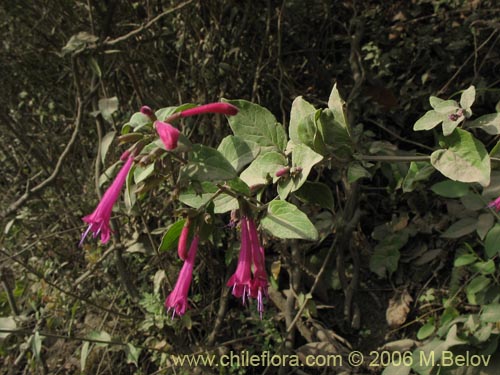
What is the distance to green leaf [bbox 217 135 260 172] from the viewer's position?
2.56ft

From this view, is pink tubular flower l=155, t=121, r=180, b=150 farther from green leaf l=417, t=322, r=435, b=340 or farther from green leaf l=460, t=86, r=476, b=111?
green leaf l=417, t=322, r=435, b=340

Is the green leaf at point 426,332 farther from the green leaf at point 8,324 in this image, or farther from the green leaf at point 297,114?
the green leaf at point 8,324

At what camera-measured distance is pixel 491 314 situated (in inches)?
56.9

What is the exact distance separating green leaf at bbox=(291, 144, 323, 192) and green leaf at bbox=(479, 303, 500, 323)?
96cm

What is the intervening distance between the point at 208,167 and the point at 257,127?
21 cm

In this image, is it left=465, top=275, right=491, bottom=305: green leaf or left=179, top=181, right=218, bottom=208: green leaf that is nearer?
left=179, top=181, right=218, bottom=208: green leaf

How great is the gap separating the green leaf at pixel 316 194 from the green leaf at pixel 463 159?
204mm

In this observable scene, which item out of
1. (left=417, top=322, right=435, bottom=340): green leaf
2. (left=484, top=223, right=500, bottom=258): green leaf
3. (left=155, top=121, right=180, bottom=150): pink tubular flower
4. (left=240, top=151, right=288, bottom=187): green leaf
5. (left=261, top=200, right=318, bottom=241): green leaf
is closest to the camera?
(left=155, top=121, right=180, bottom=150): pink tubular flower

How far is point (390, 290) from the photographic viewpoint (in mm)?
1988

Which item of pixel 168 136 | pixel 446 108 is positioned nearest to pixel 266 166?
pixel 168 136

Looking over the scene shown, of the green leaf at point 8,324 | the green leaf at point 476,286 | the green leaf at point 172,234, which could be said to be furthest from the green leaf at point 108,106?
the green leaf at point 476,286

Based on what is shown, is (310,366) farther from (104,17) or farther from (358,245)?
(104,17)

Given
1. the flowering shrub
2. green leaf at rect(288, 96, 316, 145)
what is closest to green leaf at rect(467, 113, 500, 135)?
the flowering shrub

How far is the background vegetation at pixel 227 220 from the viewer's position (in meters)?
1.89
